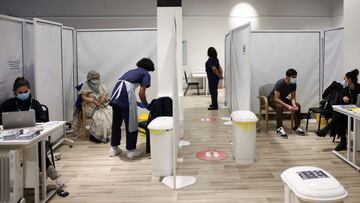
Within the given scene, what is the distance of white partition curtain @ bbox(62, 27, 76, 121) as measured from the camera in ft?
19.1

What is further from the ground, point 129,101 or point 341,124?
point 129,101

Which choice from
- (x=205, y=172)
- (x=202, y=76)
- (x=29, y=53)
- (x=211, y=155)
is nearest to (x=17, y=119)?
(x=29, y=53)

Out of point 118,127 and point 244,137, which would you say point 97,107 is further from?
point 244,137

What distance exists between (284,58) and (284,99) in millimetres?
1051

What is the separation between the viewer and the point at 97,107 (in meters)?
5.67

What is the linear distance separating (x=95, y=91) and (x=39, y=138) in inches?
105

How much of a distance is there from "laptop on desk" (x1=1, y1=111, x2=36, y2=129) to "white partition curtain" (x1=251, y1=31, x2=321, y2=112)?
4.31 metres

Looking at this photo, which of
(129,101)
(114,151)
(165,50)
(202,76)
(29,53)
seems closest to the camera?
(129,101)

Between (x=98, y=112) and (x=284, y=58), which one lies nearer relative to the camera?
(x=98, y=112)

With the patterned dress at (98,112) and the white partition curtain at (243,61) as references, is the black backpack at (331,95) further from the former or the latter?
the patterned dress at (98,112)

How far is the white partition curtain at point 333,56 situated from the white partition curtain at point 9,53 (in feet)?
16.9

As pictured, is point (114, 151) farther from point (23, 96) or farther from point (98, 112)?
point (23, 96)

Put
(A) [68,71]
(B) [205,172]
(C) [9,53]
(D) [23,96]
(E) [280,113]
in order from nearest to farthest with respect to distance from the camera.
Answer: (D) [23,96] → (B) [205,172] → (C) [9,53] → (E) [280,113] → (A) [68,71]

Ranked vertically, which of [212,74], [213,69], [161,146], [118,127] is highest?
[213,69]
